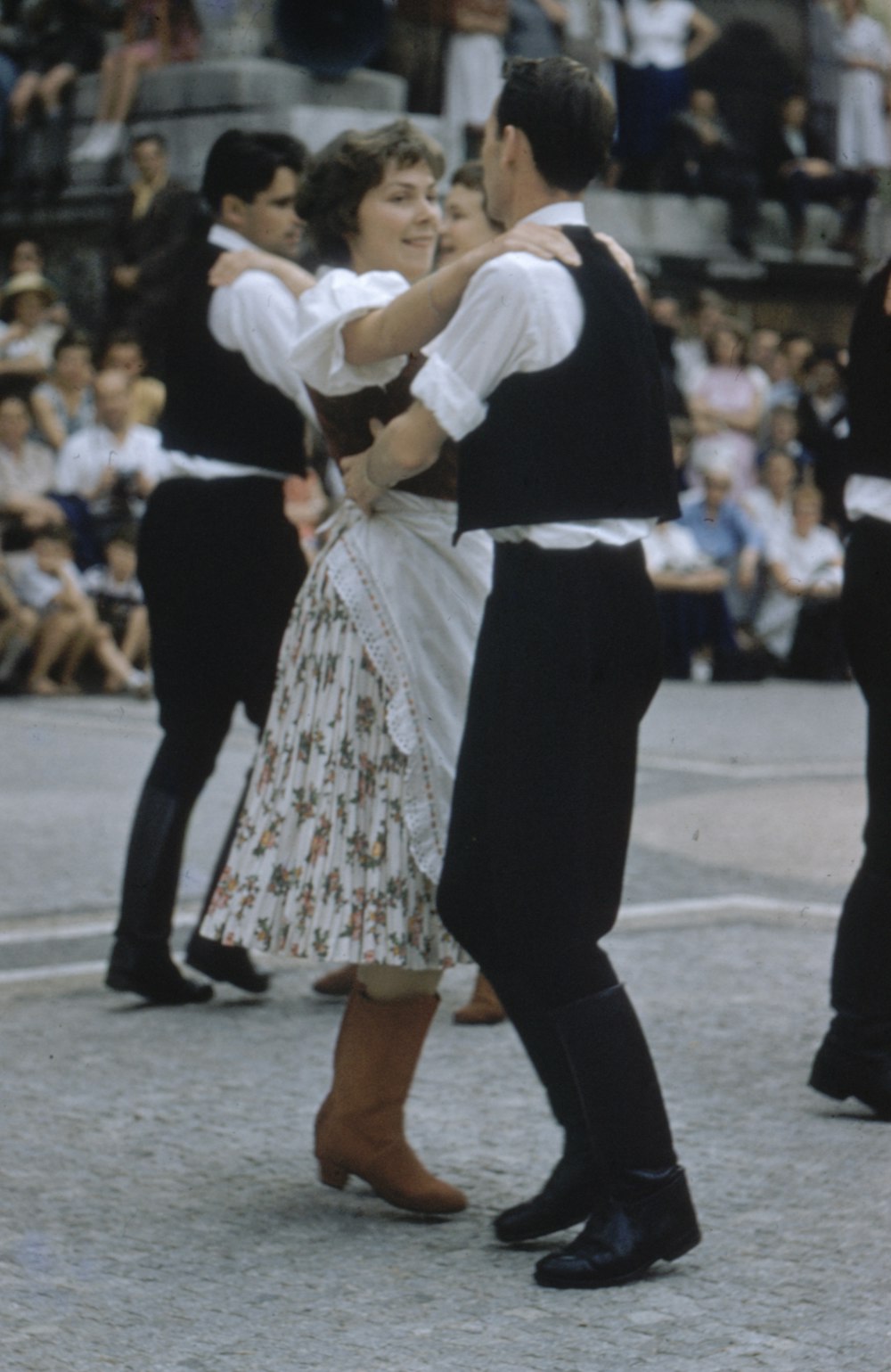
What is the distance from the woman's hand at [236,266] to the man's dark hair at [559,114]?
1.80 m

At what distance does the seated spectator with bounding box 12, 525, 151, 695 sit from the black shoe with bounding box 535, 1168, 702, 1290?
9.58 metres

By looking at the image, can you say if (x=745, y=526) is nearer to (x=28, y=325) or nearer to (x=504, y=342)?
(x=28, y=325)

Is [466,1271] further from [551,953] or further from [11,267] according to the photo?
[11,267]

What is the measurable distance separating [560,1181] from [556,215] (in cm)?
149

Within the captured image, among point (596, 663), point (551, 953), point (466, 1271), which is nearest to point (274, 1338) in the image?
point (466, 1271)

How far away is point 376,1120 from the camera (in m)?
4.03

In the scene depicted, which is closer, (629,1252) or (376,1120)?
(629,1252)

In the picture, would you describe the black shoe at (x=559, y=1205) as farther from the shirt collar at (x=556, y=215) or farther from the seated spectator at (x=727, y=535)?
the seated spectator at (x=727, y=535)

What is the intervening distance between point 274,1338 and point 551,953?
691mm

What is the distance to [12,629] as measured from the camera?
43.4 ft

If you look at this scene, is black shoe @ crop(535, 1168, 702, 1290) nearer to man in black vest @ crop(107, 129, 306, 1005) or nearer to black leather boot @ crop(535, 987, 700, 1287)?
black leather boot @ crop(535, 987, 700, 1287)

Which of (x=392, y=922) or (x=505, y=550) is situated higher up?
(x=505, y=550)

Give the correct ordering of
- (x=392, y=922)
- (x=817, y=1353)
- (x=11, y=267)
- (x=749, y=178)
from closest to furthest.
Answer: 1. (x=817, y=1353)
2. (x=392, y=922)
3. (x=11, y=267)
4. (x=749, y=178)

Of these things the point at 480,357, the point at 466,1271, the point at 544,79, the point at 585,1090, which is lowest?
the point at 466,1271
